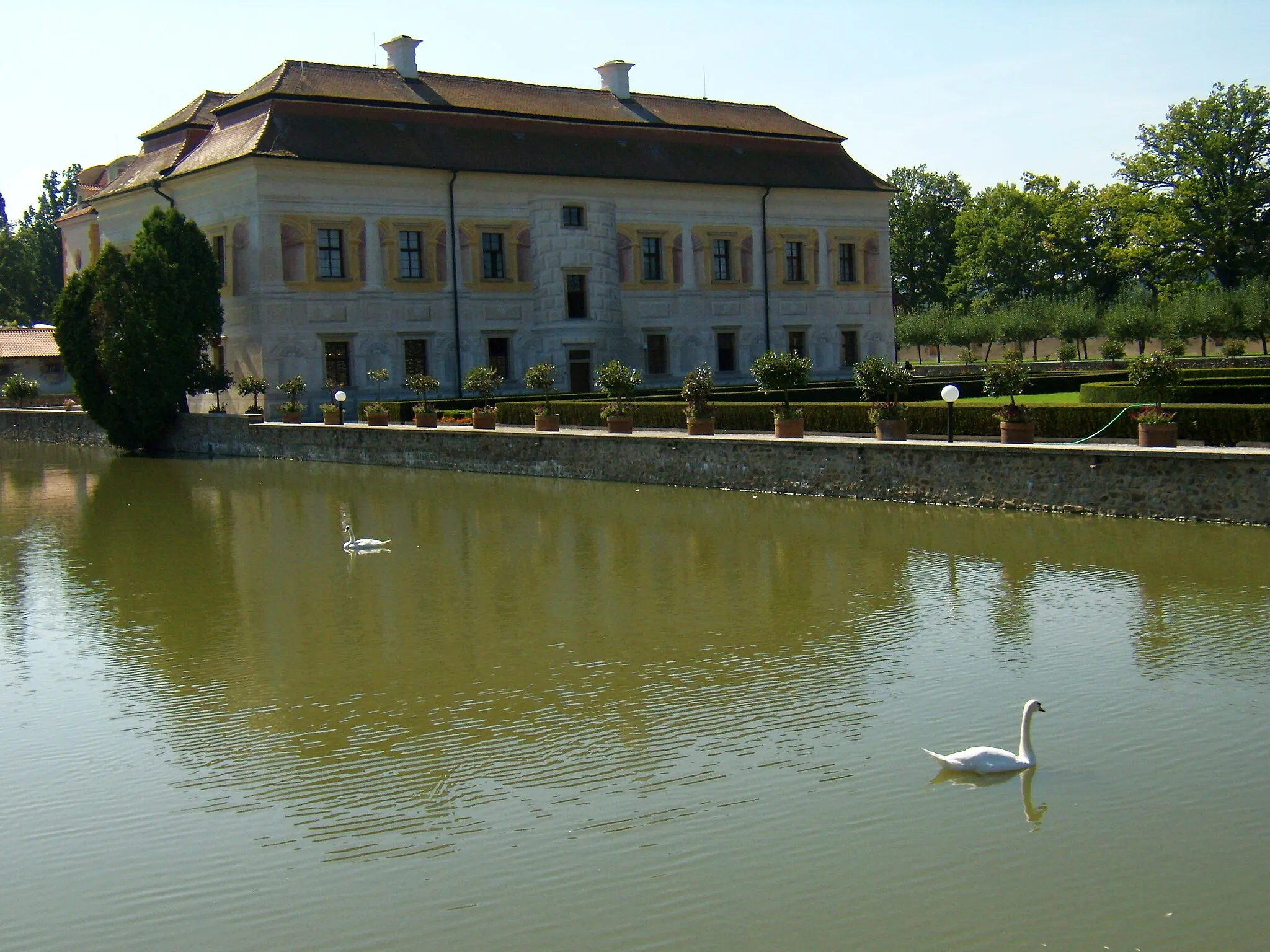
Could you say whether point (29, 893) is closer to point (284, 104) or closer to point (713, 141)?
point (284, 104)

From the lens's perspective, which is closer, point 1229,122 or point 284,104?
point 284,104

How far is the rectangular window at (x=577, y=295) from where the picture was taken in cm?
4147

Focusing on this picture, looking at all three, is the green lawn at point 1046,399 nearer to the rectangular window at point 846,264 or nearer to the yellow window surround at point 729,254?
the yellow window surround at point 729,254

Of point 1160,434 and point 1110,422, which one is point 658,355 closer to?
point 1110,422

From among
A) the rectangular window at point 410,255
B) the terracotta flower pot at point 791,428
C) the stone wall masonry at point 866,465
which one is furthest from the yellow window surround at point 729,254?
the terracotta flower pot at point 791,428

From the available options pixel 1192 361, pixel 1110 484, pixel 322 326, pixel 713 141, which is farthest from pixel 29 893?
pixel 1192 361

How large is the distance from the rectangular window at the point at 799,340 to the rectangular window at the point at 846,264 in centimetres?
251

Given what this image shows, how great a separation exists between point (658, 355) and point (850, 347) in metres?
7.70

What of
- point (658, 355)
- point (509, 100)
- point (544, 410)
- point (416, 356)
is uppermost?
point (509, 100)

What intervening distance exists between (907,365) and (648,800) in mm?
17605

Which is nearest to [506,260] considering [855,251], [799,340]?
[799,340]

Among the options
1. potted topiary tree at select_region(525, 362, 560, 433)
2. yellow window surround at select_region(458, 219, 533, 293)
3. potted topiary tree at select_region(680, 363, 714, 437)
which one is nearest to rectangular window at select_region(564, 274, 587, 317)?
yellow window surround at select_region(458, 219, 533, 293)

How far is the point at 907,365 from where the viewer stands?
79.6 ft

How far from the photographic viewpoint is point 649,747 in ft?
28.3
